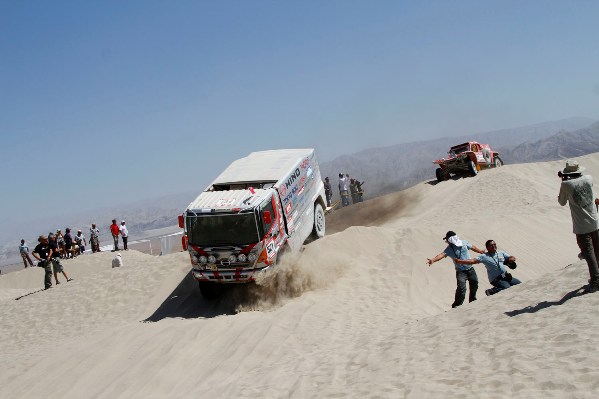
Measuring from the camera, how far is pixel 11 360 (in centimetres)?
1143

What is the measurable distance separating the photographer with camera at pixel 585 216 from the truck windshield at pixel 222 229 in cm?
705

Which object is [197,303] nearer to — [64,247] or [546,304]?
[546,304]

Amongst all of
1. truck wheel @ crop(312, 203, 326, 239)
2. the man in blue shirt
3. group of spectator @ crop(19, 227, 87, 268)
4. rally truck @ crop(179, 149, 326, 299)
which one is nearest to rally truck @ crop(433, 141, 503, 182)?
truck wheel @ crop(312, 203, 326, 239)

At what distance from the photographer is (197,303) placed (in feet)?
45.4

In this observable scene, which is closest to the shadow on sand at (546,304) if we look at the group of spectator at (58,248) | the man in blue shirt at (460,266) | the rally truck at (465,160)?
the man in blue shirt at (460,266)

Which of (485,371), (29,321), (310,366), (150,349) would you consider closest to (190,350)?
(150,349)

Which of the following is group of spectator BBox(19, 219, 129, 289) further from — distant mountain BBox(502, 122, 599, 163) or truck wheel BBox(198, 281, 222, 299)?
distant mountain BBox(502, 122, 599, 163)

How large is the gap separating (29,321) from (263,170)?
851 cm

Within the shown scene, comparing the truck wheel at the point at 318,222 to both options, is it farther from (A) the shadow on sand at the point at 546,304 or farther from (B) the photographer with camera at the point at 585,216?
(B) the photographer with camera at the point at 585,216

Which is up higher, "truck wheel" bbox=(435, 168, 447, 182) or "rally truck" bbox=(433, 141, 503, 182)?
"rally truck" bbox=(433, 141, 503, 182)

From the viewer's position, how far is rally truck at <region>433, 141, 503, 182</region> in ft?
87.1

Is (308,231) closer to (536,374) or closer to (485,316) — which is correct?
(485,316)

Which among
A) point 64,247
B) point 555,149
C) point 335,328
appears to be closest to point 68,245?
point 64,247

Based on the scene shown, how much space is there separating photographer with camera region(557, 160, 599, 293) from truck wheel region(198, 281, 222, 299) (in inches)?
352
